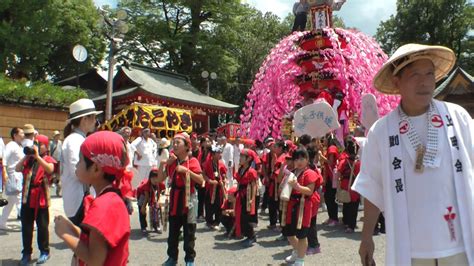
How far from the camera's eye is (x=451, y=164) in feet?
7.95

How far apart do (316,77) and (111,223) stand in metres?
9.61

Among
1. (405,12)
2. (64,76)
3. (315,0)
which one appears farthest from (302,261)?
(405,12)

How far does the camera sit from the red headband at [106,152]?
2.39 metres

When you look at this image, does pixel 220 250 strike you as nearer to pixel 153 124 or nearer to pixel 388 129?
pixel 388 129

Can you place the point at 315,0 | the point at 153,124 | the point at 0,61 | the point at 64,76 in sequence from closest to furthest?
the point at 315,0 < the point at 153,124 < the point at 0,61 < the point at 64,76

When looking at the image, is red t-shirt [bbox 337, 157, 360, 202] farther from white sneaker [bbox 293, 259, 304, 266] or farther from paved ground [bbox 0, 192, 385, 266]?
white sneaker [bbox 293, 259, 304, 266]

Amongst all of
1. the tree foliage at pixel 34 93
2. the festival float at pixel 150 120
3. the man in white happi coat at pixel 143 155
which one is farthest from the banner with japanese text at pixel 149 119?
the man in white happi coat at pixel 143 155

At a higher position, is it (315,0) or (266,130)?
(315,0)

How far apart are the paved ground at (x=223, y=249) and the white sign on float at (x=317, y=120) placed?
78.2 inches

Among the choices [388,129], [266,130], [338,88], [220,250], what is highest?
[338,88]

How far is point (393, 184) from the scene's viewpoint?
2496mm

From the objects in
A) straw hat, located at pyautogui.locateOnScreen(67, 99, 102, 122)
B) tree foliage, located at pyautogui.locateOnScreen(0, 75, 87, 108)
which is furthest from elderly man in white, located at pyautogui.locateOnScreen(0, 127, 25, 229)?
tree foliage, located at pyautogui.locateOnScreen(0, 75, 87, 108)

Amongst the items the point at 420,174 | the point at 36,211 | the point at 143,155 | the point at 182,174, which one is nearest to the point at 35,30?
the point at 143,155

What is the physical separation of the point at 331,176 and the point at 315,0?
19.0 feet
